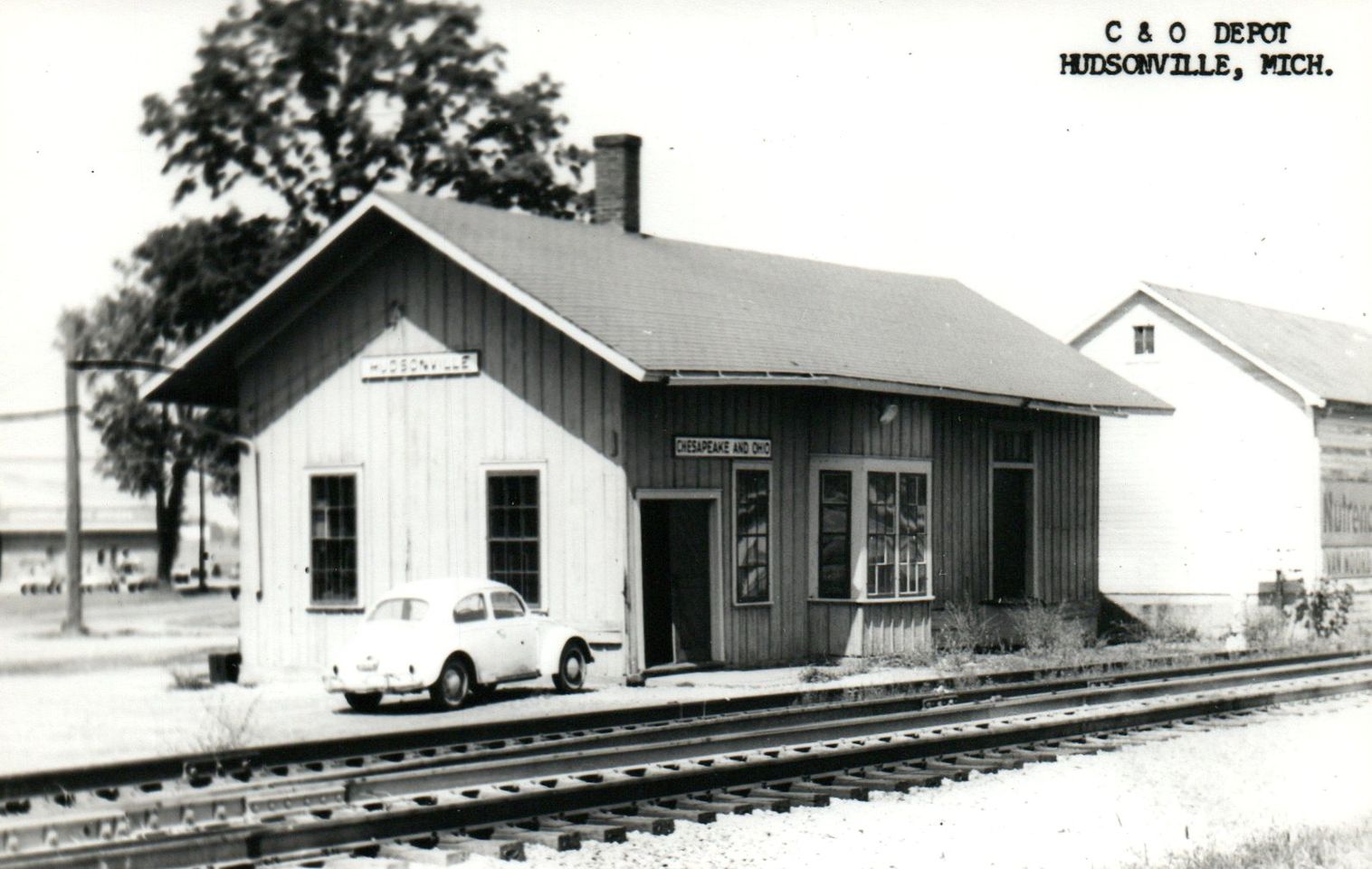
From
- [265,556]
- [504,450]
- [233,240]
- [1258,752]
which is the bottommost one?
[1258,752]

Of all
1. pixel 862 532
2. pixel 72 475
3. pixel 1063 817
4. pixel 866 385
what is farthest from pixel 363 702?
pixel 1063 817

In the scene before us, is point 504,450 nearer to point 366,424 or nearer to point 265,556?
point 366,424

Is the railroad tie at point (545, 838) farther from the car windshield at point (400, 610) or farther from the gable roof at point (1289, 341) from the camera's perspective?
the gable roof at point (1289, 341)

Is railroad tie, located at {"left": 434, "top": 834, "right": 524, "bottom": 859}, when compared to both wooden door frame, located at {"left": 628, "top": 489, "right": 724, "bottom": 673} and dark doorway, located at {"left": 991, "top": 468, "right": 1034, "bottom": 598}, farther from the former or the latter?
dark doorway, located at {"left": 991, "top": 468, "right": 1034, "bottom": 598}

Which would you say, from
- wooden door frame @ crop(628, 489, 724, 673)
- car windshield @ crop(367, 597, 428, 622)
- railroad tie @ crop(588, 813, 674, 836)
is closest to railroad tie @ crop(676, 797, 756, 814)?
railroad tie @ crop(588, 813, 674, 836)

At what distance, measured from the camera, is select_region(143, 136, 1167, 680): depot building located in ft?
57.9

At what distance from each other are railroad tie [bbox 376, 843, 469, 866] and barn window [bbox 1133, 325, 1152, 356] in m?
24.2

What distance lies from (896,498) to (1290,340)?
13.6m

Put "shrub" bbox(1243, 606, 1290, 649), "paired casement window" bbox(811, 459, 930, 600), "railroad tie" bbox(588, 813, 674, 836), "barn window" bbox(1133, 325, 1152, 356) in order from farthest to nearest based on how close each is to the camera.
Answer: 1. "barn window" bbox(1133, 325, 1152, 356)
2. "shrub" bbox(1243, 606, 1290, 649)
3. "paired casement window" bbox(811, 459, 930, 600)
4. "railroad tie" bbox(588, 813, 674, 836)

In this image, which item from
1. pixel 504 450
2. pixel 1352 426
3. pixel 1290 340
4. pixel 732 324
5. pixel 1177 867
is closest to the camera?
pixel 1177 867

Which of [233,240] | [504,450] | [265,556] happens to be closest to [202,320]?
[233,240]

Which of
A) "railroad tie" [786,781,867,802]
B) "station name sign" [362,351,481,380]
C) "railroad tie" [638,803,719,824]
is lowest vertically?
"railroad tie" [786,781,867,802]

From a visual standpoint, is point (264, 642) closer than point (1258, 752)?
No

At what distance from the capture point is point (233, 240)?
93.1 feet
